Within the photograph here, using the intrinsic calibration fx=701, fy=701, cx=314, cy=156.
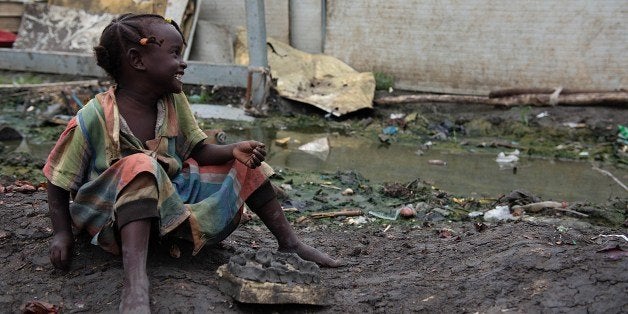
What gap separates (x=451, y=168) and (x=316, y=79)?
3.44 meters

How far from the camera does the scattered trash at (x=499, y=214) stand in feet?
16.9

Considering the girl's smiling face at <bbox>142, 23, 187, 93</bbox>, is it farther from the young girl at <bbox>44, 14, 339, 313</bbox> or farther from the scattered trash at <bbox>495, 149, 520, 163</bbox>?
the scattered trash at <bbox>495, 149, 520, 163</bbox>

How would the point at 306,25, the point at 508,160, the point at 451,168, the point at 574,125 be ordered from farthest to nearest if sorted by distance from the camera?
the point at 306,25
the point at 574,125
the point at 508,160
the point at 451,168

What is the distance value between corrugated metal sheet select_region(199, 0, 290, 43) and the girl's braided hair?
7.80 m

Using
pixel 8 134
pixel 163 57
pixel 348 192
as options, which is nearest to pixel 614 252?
pixel 163 57

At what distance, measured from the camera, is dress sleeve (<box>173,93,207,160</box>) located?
333 centimetres

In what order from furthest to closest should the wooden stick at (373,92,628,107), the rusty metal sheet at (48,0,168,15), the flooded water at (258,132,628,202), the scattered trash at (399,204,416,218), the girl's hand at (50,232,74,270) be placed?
the rusty metal sheet at (48,0,168,15) < the wooden stick at (373,92,628,107) < the flooded water at (258,132,628,202) < the scattered trash at (399,204,416,218) < the girl's hand at (50,232,74,270)

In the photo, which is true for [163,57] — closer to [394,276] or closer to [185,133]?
[185,133]

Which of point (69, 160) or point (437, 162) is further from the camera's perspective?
point (437, 162)

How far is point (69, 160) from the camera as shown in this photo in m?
2.96

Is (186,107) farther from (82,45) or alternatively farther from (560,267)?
(82,45)

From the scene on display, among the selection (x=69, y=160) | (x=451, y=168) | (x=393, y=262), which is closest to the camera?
(x=69, y=160)

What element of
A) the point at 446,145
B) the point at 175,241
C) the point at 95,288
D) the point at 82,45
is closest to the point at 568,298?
the point at 175,241

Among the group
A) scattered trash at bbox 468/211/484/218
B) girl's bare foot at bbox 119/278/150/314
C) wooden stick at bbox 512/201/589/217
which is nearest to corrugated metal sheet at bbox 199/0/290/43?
scattered trash at bbox 468/211/484/218
